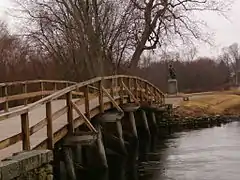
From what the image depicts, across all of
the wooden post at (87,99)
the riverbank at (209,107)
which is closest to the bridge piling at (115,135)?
the wooden post at (87,99)

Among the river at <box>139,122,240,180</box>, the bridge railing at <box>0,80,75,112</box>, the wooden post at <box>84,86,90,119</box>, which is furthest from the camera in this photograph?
the bridge railing at <box>0,80,75,112</box>

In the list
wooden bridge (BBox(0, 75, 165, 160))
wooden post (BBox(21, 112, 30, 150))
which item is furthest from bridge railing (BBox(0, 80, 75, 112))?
wooden post (BBox(21, 112, 30, 150))

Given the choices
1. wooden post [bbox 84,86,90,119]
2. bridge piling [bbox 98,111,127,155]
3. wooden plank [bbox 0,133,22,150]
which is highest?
wooden post [bbox 84,86,90,119]

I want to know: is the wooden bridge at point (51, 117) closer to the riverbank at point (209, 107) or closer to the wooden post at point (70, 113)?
the wooden post at point (70, 113)

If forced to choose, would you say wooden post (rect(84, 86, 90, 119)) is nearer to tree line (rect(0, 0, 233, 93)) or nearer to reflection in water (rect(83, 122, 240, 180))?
reflection in water (rect(83, 122, 240, 180))

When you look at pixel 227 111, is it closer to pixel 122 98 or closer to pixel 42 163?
pixel 122 98

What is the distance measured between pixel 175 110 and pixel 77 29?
7.95 m

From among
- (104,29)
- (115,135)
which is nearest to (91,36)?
(104,29)

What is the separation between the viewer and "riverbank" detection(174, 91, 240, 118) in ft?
111

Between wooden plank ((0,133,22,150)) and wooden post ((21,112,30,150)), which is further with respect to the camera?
wooden post ((21,112,30,150))

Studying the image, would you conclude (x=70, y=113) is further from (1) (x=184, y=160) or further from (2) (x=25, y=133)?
(1) (x=184, y=160)

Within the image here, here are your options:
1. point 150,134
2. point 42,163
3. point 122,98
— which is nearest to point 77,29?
point 150,134

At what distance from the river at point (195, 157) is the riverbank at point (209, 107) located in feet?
24.5

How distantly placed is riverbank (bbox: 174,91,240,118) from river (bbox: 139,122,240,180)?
7466mm
